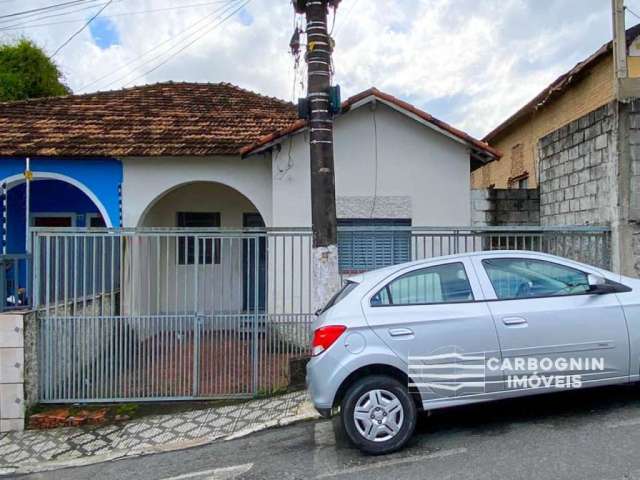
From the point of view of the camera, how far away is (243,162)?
380 inches

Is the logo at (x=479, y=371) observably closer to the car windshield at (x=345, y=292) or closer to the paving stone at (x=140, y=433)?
the car windshield at (x=345, y=292)

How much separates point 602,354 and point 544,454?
3.49ft

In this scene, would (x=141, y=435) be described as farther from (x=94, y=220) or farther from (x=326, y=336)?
(x=94, y=220)

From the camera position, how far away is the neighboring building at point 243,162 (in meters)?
9.09

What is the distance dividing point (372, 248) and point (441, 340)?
2826mm

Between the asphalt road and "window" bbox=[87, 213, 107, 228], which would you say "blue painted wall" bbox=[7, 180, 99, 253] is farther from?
the asphalt road

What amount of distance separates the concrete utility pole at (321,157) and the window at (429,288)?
1.60 meters

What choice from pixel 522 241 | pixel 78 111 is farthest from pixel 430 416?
pixel 78 111

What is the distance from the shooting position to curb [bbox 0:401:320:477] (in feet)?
17.3

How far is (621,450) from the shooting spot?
418cm

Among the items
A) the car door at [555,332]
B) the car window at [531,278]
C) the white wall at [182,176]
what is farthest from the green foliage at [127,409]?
the car window at [531,278]

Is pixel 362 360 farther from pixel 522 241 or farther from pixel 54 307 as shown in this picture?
pixel 54 307

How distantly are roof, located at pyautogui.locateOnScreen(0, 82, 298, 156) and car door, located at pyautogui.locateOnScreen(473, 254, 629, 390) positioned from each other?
5927 mm

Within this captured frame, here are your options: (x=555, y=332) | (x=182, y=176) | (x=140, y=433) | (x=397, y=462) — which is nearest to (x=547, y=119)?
(x=182, y=176)
